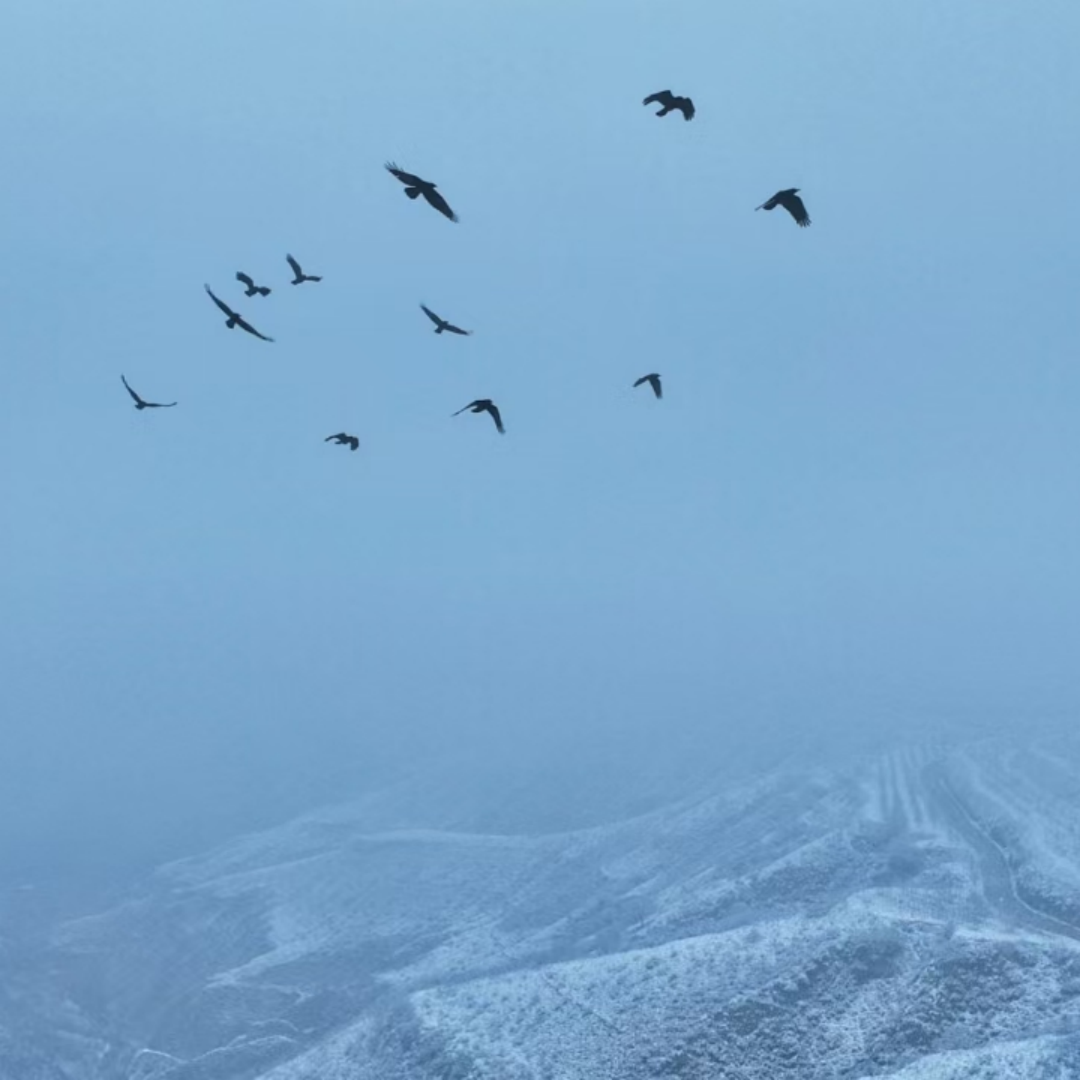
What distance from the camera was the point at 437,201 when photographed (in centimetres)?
1755

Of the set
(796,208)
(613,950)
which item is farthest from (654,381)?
(613,950)

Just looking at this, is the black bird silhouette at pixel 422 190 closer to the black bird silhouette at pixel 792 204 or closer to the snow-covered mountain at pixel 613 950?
the black bird silhouette at pixel 792 204

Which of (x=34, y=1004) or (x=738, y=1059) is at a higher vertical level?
(x=34, y=1004)

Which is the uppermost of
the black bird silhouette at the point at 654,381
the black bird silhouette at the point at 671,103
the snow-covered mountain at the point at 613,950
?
the black bird silhouette at the point at 671,103

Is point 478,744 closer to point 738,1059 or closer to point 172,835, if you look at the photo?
point 172,835

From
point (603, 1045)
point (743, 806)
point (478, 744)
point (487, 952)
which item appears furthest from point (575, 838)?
point (478, 744)

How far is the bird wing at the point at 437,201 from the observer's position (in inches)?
663

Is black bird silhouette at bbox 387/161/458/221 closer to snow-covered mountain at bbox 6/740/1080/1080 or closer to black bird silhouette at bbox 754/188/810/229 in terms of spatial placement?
black bird silhouette at bbox 754/188/810/229

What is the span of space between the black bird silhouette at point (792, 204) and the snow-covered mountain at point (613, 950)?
18131 mm

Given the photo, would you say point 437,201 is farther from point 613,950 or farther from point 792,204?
point 613,950

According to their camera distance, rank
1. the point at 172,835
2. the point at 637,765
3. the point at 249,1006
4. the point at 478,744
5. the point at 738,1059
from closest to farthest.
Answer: the point at 738,1059 → the point at 249,1006 → the point at 172,835 → the point at 637,765 → the point at 478,744

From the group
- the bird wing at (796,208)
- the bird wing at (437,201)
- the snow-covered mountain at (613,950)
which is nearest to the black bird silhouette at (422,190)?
the bird wing at (437,201)

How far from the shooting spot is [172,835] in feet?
186

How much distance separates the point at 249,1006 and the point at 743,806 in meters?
24.0
